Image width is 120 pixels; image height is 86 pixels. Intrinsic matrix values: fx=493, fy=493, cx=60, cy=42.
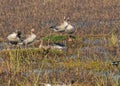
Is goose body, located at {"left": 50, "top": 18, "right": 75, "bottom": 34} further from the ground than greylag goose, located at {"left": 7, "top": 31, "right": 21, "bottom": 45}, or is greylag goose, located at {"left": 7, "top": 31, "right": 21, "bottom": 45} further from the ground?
goose body, located at {"left": 50, "top": 18, "right": 75, "bottom": 34}

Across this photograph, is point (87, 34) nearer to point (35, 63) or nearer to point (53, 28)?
point (53, 28)

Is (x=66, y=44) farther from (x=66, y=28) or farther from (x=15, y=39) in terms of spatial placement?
(x=15, y=39)

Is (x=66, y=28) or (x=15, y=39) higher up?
(x=66, y=28)

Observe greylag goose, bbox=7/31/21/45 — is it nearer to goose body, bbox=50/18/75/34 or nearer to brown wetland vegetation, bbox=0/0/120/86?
brown wetland vegetation, bbox=0/0/120/86

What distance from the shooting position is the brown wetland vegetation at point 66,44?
1335cm

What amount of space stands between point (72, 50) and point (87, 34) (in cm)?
400

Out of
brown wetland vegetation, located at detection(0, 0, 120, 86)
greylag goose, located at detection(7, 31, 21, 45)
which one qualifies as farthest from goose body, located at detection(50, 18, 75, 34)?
greylag goose, located at detection(7, 31, 21, 45)

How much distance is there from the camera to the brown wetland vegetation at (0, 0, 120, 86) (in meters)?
13.3

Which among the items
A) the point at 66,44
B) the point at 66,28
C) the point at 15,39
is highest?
the point at 66,28

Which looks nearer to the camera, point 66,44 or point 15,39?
point 15,39

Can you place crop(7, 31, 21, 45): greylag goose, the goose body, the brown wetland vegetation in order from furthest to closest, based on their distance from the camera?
the goose body → crop(7, 31, 21, 45): greylag goose → the brown wetland vegetation

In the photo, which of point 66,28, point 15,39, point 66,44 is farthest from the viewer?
point 66,28

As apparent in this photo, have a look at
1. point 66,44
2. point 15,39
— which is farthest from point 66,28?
point 15,39

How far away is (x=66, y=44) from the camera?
19.5m
